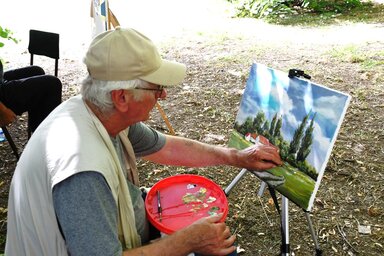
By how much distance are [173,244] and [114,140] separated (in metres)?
0.49

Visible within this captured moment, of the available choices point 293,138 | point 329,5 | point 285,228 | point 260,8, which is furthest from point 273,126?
point 329,5

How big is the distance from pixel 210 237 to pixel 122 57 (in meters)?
0.76

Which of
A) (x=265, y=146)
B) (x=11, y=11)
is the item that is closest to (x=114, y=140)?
(x=265, y=146)

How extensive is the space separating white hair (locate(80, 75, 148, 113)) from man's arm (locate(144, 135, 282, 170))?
2.09ft

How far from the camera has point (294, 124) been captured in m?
1.77

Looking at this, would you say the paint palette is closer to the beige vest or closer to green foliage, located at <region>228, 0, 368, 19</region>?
the beige vest

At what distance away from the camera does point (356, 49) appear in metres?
5.61

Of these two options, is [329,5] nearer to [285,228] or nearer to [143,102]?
[285,228]

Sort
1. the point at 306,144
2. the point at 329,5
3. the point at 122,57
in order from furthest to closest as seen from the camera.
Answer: the point at 329,5 → the point at 306,144 → the point at 122,57

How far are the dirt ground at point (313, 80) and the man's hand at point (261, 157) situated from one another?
766mm

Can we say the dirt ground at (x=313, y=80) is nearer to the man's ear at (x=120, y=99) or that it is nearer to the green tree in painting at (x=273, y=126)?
the green tree in painting at (x=273, y=126)

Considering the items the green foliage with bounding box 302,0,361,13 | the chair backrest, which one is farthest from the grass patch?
the chair backrest

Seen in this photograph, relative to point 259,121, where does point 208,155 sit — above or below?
below

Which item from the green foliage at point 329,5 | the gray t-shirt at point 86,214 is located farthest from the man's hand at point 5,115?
the green foliage at point 329,5
